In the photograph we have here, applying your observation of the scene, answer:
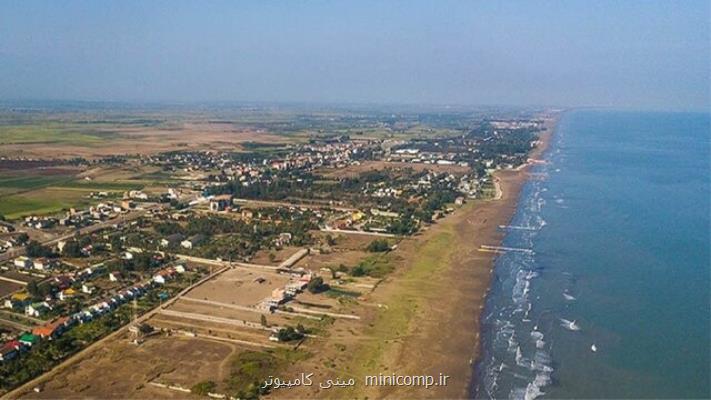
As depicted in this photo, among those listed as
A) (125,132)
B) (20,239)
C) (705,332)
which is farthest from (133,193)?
(125,132)

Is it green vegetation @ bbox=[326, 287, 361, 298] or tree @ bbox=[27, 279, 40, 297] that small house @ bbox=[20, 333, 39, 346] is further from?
green vegetation @ bbox=[326, 287, 361, 298]

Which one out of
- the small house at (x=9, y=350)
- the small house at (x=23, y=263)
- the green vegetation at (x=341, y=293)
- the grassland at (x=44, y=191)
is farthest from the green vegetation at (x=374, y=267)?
the grassland at (x=44, y=191)

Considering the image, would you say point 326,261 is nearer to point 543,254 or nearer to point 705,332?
point 543,254

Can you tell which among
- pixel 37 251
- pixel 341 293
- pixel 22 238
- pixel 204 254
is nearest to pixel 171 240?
pixel 204 254

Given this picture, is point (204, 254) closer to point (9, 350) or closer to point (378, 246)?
point (378, 246)

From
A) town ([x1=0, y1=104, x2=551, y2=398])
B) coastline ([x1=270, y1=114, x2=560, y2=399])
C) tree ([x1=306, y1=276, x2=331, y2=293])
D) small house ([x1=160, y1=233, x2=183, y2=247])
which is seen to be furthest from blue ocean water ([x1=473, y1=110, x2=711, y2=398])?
small house ([x1=160, y1=233, x2=183, y2=247])
